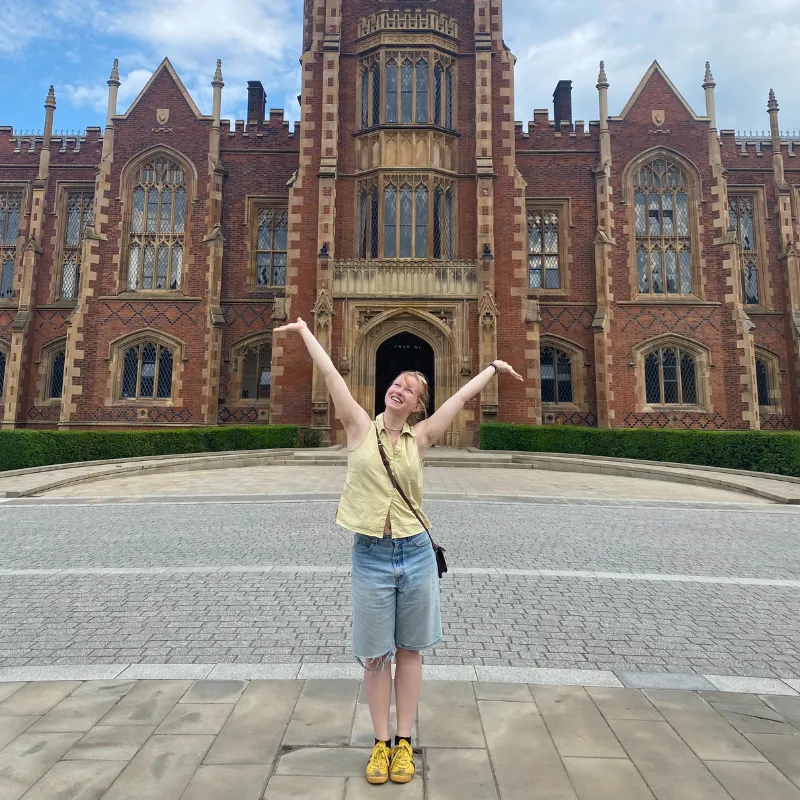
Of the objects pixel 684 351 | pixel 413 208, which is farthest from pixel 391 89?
pixel 684 351

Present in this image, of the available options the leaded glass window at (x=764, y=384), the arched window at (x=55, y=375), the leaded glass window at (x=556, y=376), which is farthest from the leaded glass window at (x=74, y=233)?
the leaded glass window at (x=764, y=384)

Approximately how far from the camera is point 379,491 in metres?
2.33

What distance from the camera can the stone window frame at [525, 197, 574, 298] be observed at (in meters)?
22.0

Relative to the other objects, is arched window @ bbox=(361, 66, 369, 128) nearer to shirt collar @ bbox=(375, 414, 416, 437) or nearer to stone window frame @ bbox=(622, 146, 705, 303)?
stone window frame @ bbox=(622, 146, 705, 303)

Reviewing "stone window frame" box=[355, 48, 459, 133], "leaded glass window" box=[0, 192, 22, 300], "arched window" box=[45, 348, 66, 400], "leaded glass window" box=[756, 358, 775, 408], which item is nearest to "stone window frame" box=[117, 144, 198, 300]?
"arched window" box=[45, 348, 66, 400]

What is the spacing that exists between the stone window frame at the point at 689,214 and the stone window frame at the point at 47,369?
2442 cm

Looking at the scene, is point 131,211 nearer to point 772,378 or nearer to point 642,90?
point 642,90

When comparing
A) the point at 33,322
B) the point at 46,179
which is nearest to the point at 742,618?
the point at 33,322

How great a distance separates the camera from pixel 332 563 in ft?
17.6

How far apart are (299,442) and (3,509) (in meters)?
9.69

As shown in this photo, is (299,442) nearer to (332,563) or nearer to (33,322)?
(332,563)

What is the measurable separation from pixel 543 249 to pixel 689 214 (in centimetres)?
598

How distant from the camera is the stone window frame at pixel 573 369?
21.2 m

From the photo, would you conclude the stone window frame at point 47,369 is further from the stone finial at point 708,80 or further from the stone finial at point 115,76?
the stone finial at point 708,80
